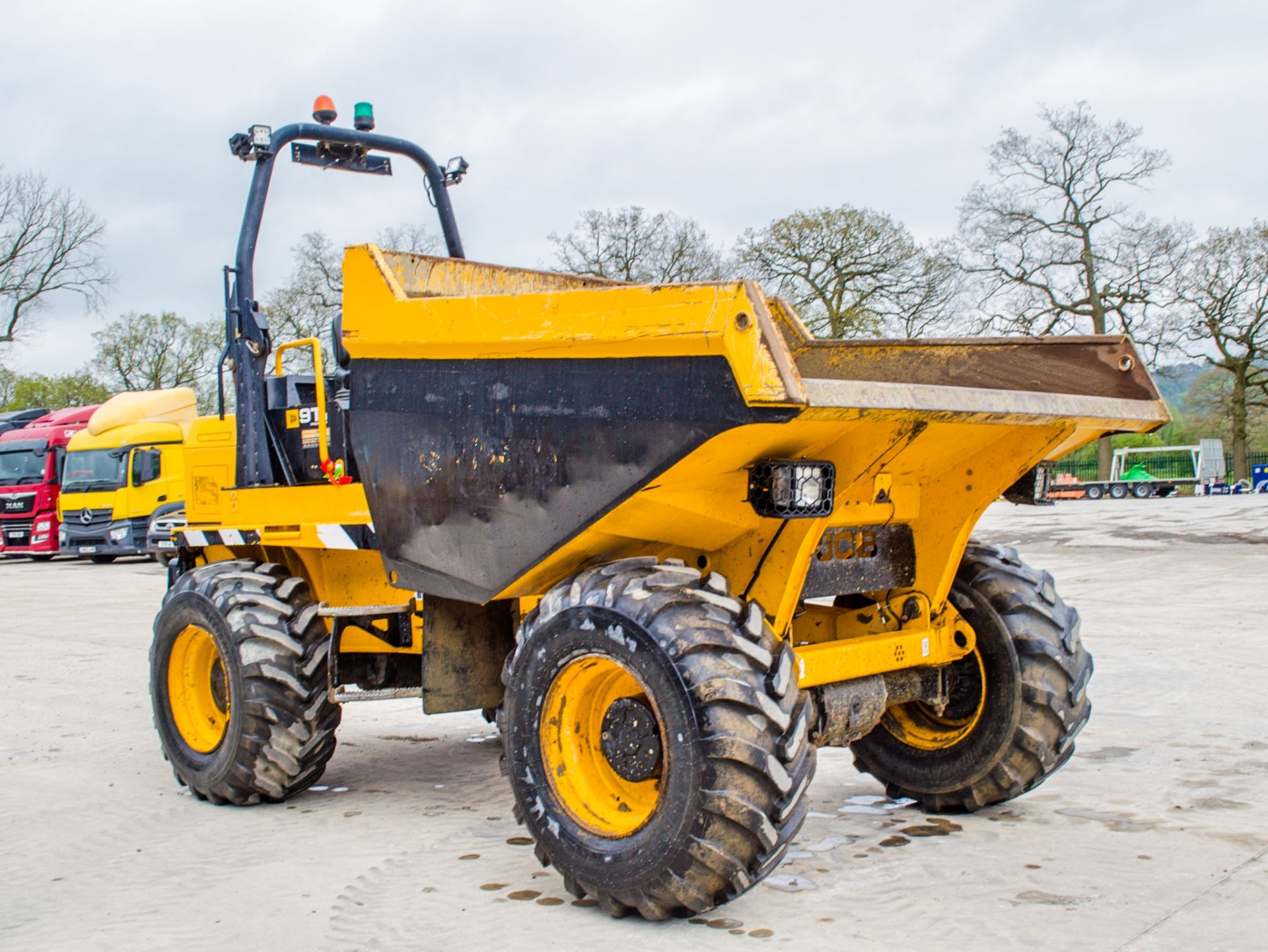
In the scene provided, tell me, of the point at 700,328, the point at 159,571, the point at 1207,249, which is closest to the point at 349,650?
the point at 700,328

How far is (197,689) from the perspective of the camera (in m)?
5.91

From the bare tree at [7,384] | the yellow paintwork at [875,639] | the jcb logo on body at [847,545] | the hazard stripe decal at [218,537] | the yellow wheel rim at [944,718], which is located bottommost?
the yellow wheel rim at [944,718]

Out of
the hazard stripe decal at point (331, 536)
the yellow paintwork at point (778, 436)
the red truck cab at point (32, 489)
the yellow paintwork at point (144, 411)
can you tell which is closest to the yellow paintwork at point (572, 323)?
the yellow paintwork at point (778, 436)

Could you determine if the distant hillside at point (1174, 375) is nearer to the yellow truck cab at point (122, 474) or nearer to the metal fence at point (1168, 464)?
the metal fence at point (1168, 464)

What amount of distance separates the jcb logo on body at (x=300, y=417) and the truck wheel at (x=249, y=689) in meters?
0.72

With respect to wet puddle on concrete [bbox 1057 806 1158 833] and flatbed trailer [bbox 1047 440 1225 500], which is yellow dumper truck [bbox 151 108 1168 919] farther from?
flatbed trailer [bbox 1047 440 1225 500]

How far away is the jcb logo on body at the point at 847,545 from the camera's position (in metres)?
4.47

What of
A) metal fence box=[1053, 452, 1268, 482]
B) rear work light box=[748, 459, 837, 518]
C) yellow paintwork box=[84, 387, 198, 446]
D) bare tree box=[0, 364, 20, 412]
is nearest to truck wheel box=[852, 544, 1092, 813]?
rear work light box=[748, 459, 837, 518]

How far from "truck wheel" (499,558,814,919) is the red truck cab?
81.8ft

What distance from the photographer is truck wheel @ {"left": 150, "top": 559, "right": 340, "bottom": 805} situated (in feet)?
17.4

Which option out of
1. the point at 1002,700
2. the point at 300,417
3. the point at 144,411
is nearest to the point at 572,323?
the point at 1002,700

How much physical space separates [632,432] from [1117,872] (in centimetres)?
224

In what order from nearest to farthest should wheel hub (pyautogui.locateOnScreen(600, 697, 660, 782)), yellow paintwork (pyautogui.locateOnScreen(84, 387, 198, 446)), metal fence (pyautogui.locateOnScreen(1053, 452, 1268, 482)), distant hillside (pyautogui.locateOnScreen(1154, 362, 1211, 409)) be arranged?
wheel hub (pyautogui.locateOnScreen(600, 697, 660, 782))
yellow paintwork (pyautogui.locateOnScreen(84, 387, 198, 446))
distant hillside (pyautogui.locateOnScreen(1154, 362, 1211, 409))
metal fence (pyautogui.locateOnScreen(1053, 452, 1268, 482))

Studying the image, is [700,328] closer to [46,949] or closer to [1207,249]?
[46,949]
